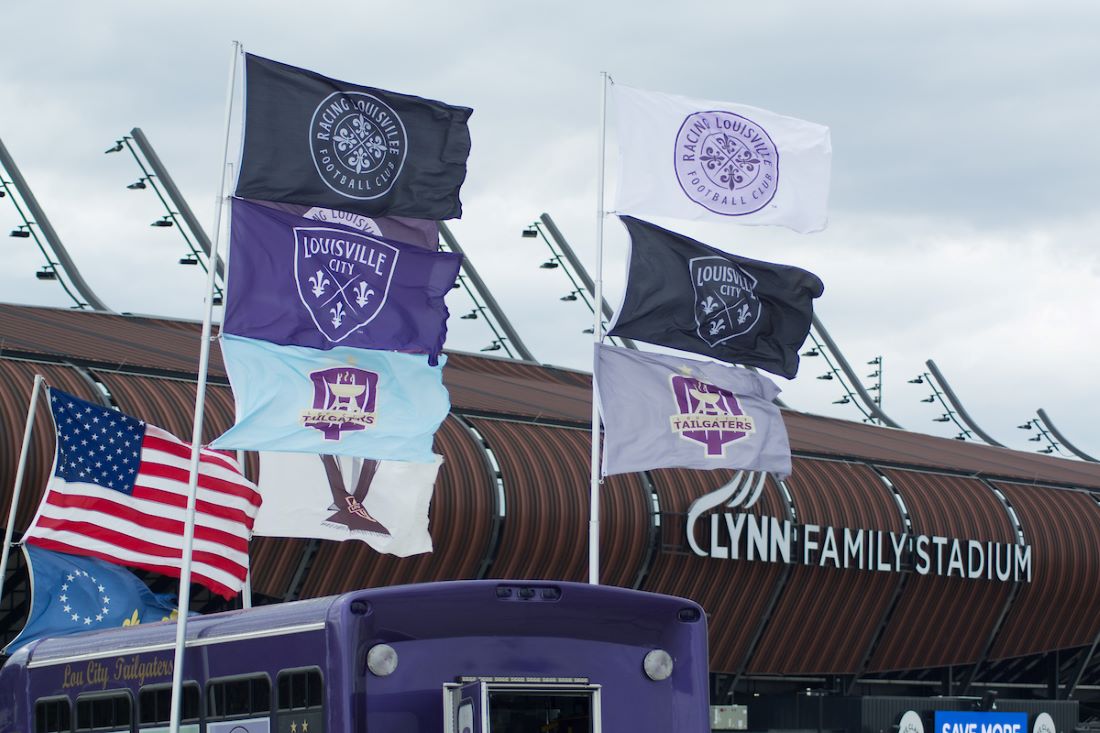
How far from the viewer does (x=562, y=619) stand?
45.7ft

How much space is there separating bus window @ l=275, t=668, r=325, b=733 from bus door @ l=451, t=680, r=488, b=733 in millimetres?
1048

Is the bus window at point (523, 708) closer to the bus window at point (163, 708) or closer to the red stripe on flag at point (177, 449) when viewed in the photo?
the bus window at point (163, 708)

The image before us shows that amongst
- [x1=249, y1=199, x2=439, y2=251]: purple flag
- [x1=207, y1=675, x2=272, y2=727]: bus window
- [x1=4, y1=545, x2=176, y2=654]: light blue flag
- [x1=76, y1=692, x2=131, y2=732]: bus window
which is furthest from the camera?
[x1=4, y1=545, x2=176, y2=654]: light blue flag

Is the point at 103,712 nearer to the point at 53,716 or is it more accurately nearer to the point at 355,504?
the point at 53,716

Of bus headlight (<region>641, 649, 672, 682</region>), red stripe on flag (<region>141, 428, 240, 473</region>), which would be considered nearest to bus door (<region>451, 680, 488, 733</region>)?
bus headlight (<region>641, 649, 672, 682</region>)

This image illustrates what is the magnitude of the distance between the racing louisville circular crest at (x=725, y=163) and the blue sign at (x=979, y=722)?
62.0ft

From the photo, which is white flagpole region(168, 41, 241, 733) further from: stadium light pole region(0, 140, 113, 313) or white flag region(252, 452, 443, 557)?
stadium light pole region(0, 140, 113, 313)

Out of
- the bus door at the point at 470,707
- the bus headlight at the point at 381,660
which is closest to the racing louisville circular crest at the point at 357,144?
the bus headlight at the point at 381,660

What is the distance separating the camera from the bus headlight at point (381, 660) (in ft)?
43.2

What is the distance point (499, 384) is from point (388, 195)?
1016 inches

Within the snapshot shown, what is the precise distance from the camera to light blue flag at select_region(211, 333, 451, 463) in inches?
718

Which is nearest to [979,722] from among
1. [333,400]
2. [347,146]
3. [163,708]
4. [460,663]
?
[333,400]

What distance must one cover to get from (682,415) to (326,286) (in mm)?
5501

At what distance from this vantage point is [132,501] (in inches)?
803
